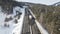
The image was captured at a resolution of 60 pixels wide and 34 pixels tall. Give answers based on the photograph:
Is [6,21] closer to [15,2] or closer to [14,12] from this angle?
[14,12]

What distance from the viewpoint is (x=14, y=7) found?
6.87ft

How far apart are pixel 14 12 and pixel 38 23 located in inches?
16.5

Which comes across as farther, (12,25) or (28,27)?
(12,25)

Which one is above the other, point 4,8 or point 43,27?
point 4,8

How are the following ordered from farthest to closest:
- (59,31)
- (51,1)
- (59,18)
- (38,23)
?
(51,1) → (38,23) → (59,18) → (59,31)

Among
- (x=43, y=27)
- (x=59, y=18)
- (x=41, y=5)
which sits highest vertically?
(x=41, y=5)

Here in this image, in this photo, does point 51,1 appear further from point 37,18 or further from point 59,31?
point 59,31

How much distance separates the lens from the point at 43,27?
1.86 meters

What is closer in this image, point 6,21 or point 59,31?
point 59,31

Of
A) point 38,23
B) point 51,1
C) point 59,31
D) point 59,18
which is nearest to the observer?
point 59,31

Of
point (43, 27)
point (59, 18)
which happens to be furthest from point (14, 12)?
point (59, 18)

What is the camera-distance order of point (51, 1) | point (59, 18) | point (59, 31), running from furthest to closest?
point (51, 1), point (59, 18), point (59, 31)

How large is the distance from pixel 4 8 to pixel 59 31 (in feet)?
2.94

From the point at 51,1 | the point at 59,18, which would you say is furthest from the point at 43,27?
the point at 51,1
